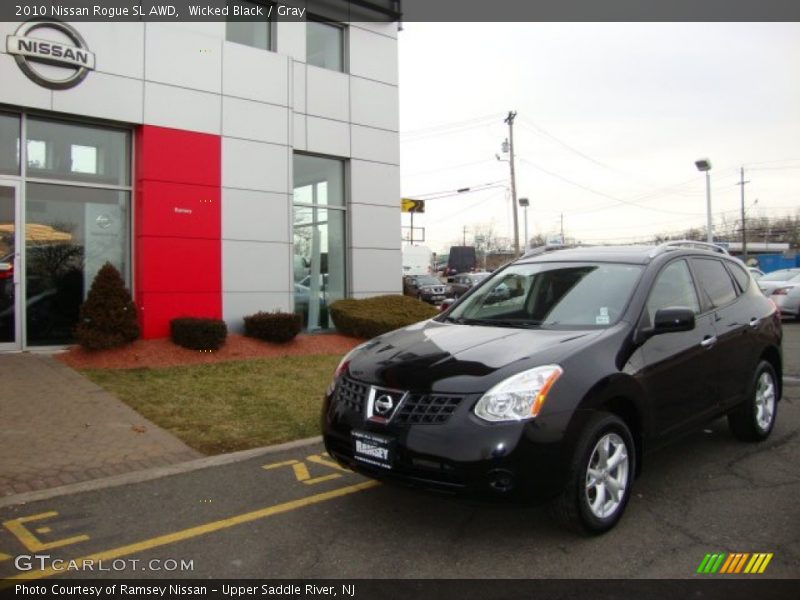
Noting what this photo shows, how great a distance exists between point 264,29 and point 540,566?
40.9 feet

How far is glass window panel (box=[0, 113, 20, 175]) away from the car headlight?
981cm

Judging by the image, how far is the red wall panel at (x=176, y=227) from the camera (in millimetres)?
11078

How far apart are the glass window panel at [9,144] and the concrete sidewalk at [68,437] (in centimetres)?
377

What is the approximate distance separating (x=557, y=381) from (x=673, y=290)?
176 centimetres

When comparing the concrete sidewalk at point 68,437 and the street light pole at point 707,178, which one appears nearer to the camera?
the concrete sidewalk at point 68,437

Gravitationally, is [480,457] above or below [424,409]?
below

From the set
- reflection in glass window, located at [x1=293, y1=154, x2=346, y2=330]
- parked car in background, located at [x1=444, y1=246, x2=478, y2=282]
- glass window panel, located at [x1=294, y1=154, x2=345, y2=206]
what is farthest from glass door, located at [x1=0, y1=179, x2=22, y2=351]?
parked car in background, located at [x1=444, y1=246, x2=478, y2=282]

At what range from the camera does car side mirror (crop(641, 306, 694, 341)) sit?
4102mm

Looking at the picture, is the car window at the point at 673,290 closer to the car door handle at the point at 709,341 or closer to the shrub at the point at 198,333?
the car door handle at the point at 709,341

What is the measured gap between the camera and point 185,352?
34.5 feet

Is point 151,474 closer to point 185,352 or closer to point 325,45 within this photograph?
point 185,352

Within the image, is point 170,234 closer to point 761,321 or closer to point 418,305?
point 418,305

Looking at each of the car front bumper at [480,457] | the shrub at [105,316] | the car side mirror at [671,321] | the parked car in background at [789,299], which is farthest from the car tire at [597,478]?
the parked car in background at [789,299]
